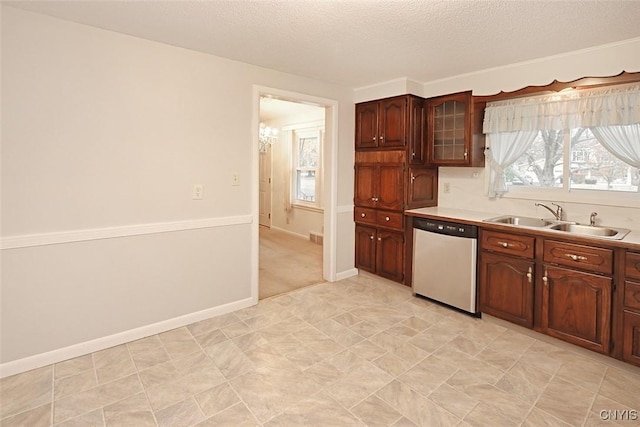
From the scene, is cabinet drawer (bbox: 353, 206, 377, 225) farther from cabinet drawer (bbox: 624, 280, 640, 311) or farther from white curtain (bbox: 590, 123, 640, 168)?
cabinet drawer (bbox: 624, 280, 640, 311)

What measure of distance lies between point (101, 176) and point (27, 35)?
979 millimetres

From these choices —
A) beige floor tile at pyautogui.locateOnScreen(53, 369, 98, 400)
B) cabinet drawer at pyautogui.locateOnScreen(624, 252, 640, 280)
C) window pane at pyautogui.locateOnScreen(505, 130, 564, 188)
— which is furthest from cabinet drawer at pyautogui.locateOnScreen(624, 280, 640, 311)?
beige floor tile at pyautogui.locateOnScreen(53, 369, 98, 400)

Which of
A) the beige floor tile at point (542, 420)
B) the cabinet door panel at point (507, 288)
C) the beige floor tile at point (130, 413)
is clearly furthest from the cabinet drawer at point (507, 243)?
the beige floor tile at point (130, 413)

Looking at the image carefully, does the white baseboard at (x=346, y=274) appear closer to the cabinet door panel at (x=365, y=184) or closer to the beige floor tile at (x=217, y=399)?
the cabinet door panel at (x=365, y=184)

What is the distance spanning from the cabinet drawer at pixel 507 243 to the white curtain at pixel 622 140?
37.5 inches

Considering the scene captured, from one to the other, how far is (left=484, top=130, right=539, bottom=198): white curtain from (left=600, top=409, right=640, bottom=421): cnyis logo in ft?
6.88

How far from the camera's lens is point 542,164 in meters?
3.49

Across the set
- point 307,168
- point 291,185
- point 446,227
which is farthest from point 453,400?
point 291,185

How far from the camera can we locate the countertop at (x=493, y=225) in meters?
2.48

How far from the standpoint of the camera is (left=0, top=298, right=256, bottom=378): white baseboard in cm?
241

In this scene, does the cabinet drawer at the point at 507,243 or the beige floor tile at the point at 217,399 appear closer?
the beige floor tile at the point at 217,399

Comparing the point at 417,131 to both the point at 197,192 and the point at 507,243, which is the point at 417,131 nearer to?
the point at 507,243

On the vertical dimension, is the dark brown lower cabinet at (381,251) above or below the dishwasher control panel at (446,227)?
below

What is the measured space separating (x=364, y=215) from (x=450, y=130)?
4.48 ft
